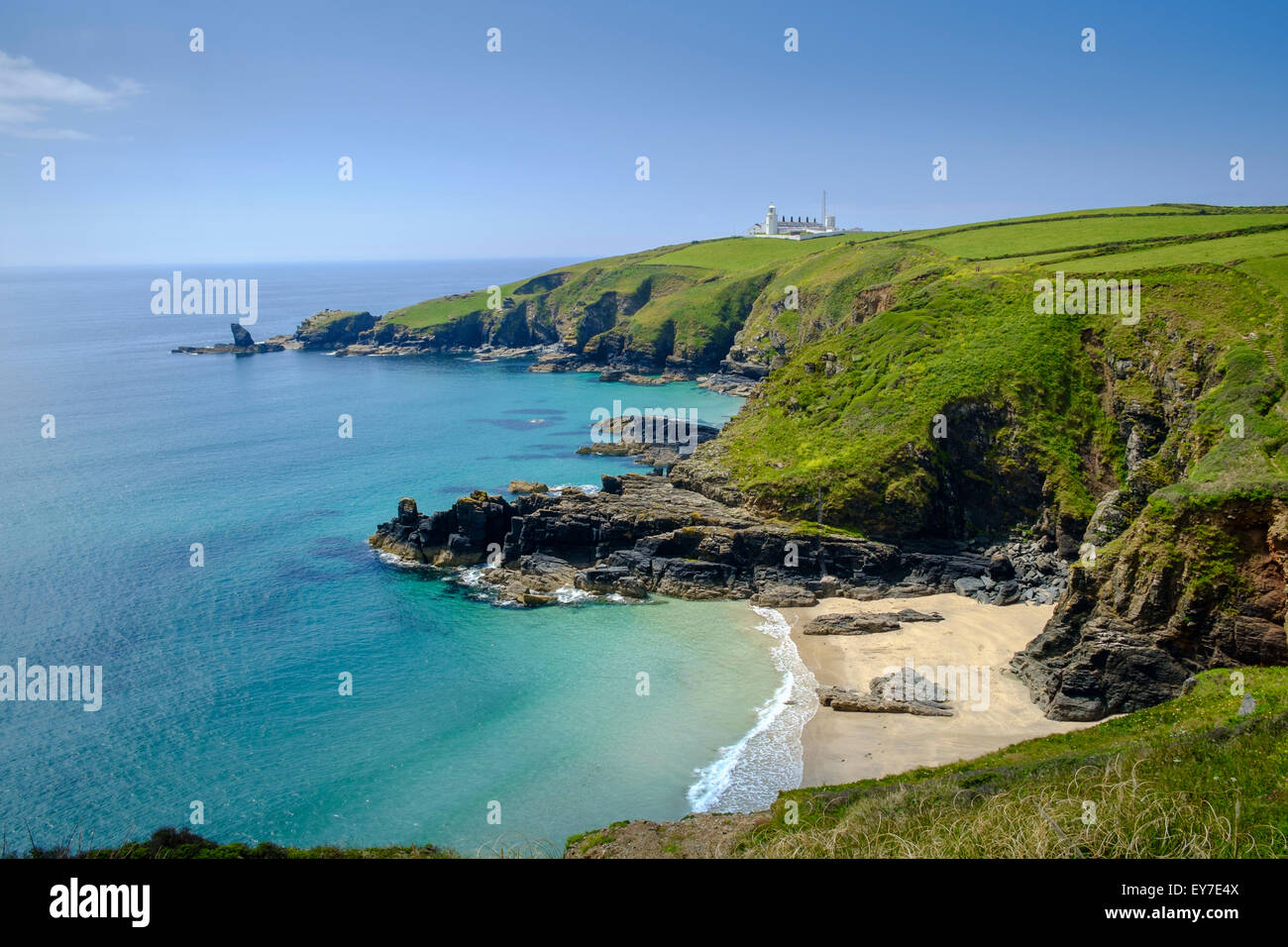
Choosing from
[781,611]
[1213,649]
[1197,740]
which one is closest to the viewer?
[1197,740]

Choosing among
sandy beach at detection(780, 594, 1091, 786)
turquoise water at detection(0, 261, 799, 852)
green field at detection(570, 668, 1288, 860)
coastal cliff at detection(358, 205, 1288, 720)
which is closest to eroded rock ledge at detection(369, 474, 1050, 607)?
coastal cliff at detection(358, 205, 1288, 720)

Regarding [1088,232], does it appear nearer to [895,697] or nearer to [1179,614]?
[1179,614]

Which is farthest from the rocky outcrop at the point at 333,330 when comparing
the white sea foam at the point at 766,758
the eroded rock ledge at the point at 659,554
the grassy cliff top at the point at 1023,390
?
the white sea foam at the point at 766,758

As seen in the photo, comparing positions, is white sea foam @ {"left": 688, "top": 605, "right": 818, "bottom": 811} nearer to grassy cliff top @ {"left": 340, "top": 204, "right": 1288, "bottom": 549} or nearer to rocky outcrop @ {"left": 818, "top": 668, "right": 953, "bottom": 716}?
rocky outcrop @ {"left": 818, "top": 668, "right": 953, "bottom": 716}

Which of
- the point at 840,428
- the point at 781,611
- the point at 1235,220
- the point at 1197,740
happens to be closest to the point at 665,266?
→ the point at 1235,220

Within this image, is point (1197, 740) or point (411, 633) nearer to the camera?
point (1197, 740)

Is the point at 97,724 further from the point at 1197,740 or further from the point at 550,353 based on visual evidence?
the point at 550,353

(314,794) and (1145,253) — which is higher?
(1145,253)
